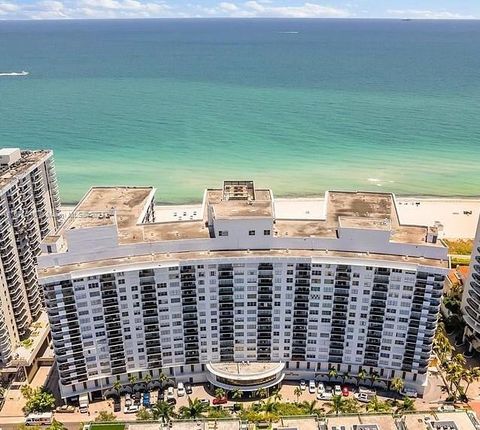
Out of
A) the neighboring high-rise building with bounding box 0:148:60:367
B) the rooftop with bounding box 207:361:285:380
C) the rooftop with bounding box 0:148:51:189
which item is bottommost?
the rooftop with bounding box 207:361:285:380

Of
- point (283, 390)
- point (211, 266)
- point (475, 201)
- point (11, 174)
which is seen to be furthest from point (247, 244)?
point (475, 201)

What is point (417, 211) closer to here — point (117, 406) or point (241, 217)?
point (241, 217)

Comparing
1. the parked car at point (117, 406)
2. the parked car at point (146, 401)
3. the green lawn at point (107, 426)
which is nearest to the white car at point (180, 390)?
the parked car at point (146, 401)

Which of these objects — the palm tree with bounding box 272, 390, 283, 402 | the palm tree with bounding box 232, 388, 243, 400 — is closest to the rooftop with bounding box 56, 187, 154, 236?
the palm tree with bounding box 232, 388, 243, 400

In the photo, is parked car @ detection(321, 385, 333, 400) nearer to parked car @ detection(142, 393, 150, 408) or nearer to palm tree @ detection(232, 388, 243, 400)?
palm tree @ detection(232, 388, 243, 400)

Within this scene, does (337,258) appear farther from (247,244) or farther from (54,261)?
(54,261)

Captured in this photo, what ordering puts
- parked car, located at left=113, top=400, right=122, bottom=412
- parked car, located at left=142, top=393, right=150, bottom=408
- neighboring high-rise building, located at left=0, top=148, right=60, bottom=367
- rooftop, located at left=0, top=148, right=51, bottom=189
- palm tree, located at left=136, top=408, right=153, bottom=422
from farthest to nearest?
rooftop, located at left=0, top=148, right=51, bottom=189, neighboring high-rise building, located at left=0, top=148, right=60, bottom=367, parked car, located at left=142, top=393, right=150, bottom=408, parked car, located at left=113, top=400, right=122, bottom=412, palm tree, located at left=136, top=408, right=153, bottom=422

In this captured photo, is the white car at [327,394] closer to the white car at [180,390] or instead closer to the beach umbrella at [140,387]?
the white car at [180,390]
